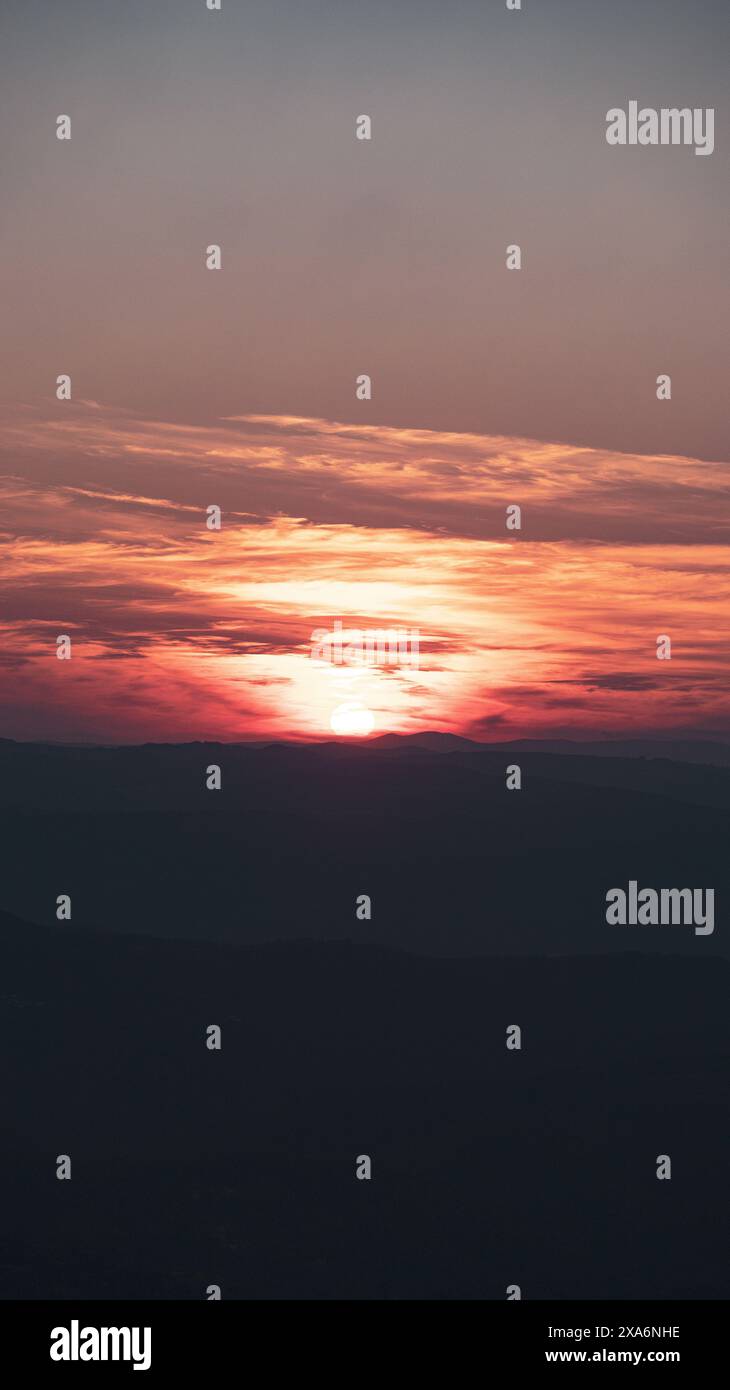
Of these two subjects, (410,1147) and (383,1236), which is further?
(410,1147)

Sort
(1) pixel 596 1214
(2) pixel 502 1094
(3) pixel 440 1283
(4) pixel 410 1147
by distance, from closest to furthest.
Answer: (3) pixel 440 1283, (1) pixel 596 1214, (4) pixel 410 1147, (2) pixel 502 1094

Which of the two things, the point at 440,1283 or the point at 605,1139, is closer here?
the point at 440,1283

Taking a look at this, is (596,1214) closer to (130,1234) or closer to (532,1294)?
(532,1294)

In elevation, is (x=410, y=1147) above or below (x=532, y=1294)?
above

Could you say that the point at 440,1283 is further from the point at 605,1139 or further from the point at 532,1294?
the point at 605,1139
